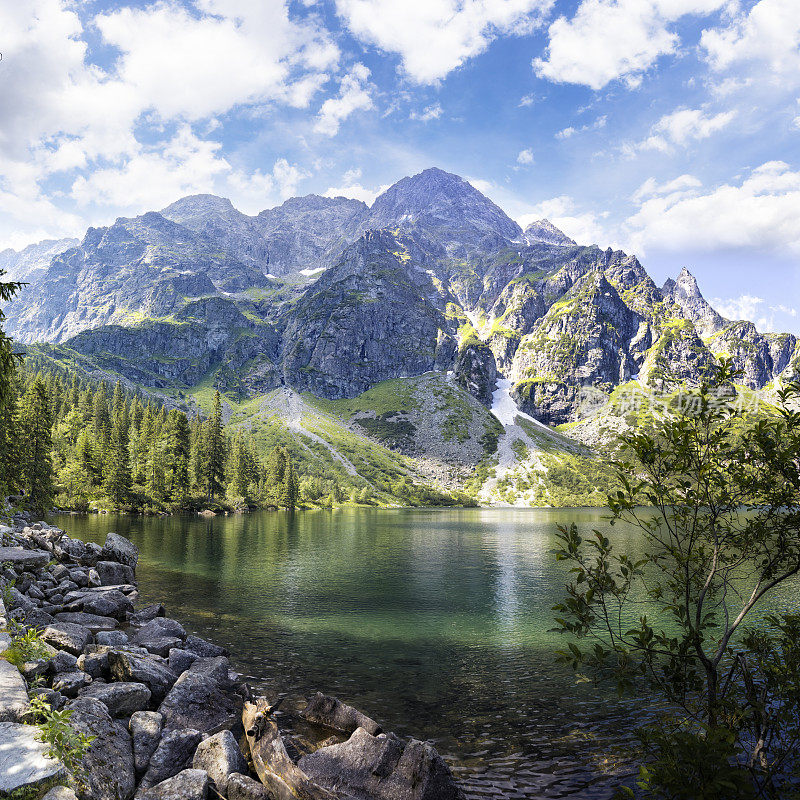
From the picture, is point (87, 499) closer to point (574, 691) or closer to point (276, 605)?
point (276, 605)

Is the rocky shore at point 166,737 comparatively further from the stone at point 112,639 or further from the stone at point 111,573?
the stone at point 111,573

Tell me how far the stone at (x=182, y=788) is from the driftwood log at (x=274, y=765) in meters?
1.75

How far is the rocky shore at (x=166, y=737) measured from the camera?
403 inches

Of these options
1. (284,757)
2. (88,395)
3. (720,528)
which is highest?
(88,395)

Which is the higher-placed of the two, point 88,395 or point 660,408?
point 88,395

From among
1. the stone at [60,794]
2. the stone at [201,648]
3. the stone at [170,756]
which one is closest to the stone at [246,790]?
the stone at [170,756]

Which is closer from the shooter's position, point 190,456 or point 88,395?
point 190,456

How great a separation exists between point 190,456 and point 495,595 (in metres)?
120

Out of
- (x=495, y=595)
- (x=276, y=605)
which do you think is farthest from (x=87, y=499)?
(x=495, y=595)

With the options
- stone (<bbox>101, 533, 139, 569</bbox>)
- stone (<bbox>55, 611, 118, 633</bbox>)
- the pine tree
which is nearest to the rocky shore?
stone (<bbox>55, 611, 118, 633</bbox>)

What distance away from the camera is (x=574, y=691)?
23969mm

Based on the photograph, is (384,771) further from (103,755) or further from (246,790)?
(103,755)

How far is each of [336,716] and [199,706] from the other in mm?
5029

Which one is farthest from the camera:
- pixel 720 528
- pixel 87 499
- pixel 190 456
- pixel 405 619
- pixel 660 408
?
pixel 190 456
